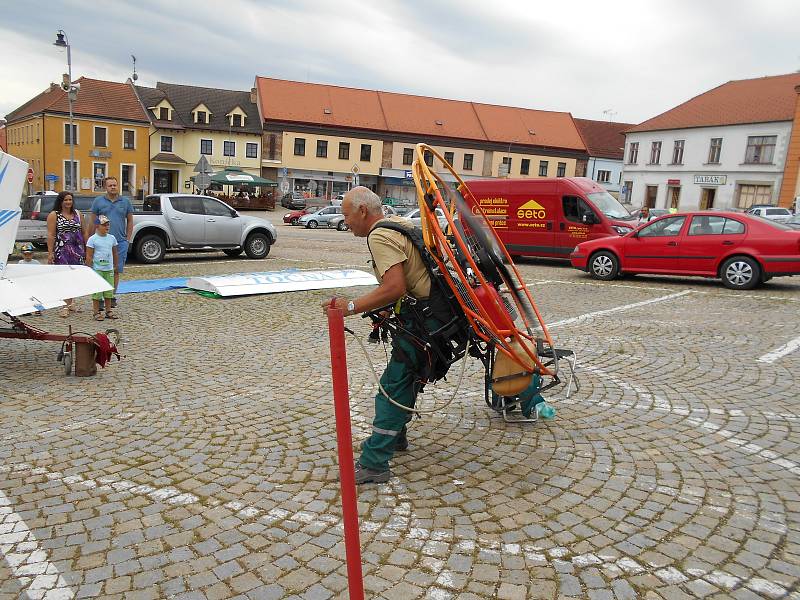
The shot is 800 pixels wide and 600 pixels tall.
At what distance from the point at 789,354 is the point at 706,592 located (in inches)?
219

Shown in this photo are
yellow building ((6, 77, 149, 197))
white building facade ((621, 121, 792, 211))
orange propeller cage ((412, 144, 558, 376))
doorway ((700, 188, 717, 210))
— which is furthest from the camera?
yellow building ((6, 77, 149, 197))

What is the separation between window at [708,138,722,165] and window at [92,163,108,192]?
1971 inches

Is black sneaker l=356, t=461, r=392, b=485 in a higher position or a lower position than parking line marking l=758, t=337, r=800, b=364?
lower

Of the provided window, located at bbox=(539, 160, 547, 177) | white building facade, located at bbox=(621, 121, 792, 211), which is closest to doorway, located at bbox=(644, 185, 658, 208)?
white building facade, located at bbox=(621, 121, 792, 211)

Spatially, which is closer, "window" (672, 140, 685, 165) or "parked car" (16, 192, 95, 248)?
"parked car" (16, 192, 95, 248)

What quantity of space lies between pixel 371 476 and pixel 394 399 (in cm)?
53

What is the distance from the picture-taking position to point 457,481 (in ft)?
13.2

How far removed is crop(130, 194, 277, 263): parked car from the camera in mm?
15438

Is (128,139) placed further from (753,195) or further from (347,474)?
(347,474)

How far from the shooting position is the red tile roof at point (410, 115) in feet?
186

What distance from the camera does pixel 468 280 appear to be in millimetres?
4312

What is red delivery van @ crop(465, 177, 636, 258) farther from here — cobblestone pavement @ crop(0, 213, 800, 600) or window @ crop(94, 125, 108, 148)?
window @ crop(94, 125, 108, 148)

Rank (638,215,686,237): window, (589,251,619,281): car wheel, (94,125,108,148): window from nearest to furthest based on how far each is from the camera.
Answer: (638,215,686,237): window
(589,251,619,281): car wheel
(94,125,108,148): window

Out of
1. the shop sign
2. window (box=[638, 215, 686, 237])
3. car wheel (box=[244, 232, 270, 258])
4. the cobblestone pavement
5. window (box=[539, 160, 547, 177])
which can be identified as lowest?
the cobblestone pavement
